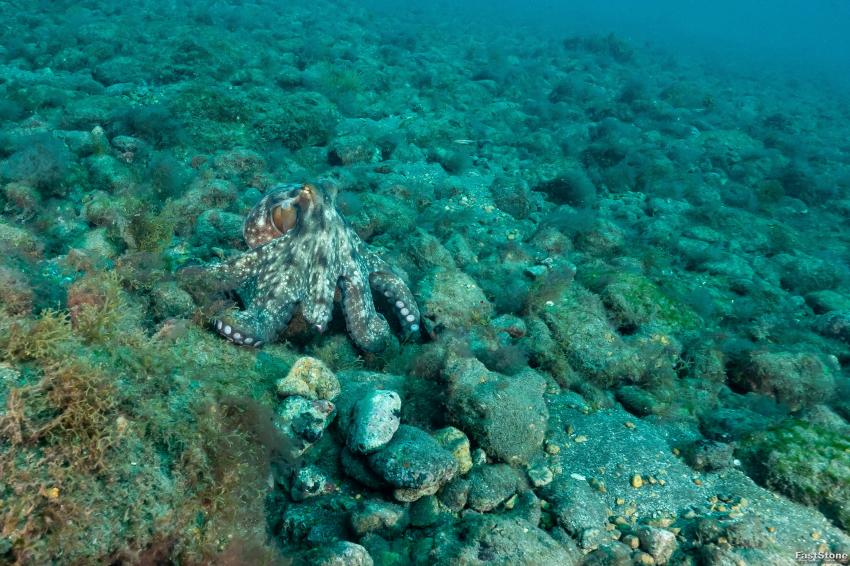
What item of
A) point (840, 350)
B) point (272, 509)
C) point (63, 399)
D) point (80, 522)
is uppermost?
point (63, 399)

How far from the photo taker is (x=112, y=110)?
30.2 feet

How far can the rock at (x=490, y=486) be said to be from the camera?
3.76 metres

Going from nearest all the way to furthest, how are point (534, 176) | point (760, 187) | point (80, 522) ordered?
1. point (80, 522)
2. point (534, 176)
3. point (760, 187)

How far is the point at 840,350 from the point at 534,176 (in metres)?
7.09

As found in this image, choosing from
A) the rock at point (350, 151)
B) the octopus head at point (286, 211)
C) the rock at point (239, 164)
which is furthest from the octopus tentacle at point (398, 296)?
the rock at point (350, 151)

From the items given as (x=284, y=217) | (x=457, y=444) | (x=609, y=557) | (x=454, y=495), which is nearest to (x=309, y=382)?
(x=457, y=444)

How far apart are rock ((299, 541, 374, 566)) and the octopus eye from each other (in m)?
2.97

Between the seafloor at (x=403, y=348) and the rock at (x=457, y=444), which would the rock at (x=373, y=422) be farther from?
the rock at (x=457, y=444)

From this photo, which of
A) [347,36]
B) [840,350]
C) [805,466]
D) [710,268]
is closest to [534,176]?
[710,268]

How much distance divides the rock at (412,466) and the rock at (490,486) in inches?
10.7

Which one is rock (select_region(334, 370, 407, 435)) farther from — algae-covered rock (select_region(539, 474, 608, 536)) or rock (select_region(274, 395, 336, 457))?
algae-covered rock (select_region(539, 474, 608, 536))

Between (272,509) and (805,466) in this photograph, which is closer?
(272,509)

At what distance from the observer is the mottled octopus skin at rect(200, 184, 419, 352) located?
14.5ft

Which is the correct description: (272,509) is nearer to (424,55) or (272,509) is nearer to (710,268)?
(710,268)
